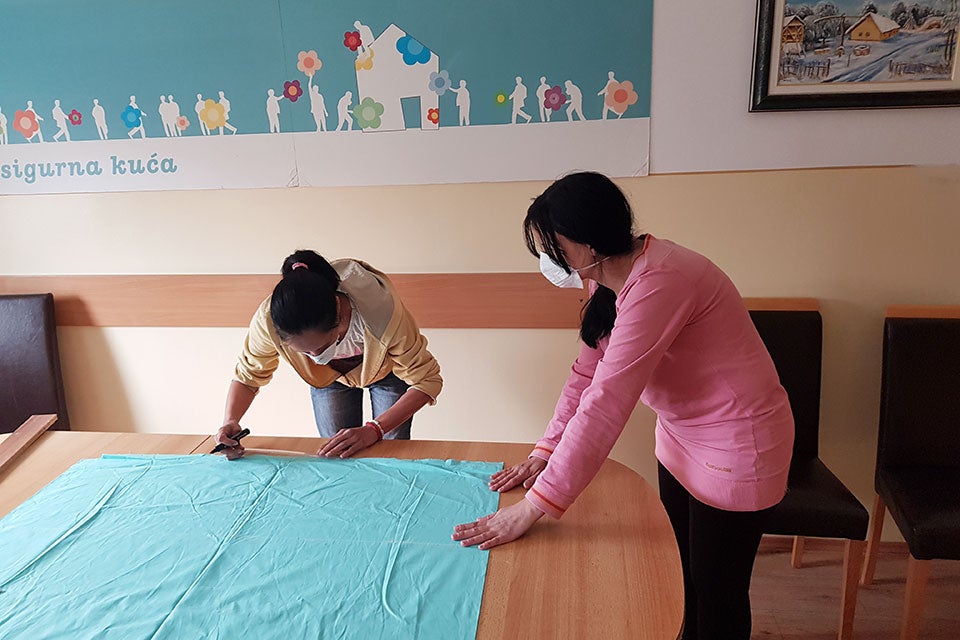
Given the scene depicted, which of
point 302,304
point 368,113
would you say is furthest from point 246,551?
point 368,113

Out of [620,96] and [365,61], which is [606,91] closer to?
[620,96]

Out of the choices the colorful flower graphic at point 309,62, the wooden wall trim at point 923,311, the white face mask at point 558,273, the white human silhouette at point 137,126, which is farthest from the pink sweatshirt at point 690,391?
the white human silhouette at point 137,126

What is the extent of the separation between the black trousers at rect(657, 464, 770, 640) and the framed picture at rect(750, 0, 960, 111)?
1262mm

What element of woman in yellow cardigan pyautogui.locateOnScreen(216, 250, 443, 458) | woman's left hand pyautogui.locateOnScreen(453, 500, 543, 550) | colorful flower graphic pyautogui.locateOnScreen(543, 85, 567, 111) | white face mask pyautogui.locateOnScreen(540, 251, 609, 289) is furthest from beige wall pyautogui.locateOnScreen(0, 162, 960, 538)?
woman's left hand pyautogui.locateOnScreen(453, 500, 543, 550)

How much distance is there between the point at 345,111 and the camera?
6.85 feet

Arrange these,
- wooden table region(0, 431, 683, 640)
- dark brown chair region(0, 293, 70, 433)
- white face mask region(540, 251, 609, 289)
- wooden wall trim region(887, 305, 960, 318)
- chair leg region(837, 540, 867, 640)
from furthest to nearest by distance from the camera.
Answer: dark brown chair region(0, 293, 70, 433) → wooden wall trim region(887, 305, 960, 318) → chair leg region(837, 540, 867, 640) → white face mask region(540, 251, 609, 289) → wooden table region(0, 431, 683, 640)

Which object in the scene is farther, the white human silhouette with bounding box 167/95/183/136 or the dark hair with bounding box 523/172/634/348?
the white human silhouette with bounding box 167/95/183/136

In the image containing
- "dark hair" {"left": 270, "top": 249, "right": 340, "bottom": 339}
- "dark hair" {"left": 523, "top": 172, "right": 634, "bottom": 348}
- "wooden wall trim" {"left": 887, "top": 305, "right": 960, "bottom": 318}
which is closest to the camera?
"dark hair" {"left": 523, "top": 172, "right": 634, "bottom": 348}

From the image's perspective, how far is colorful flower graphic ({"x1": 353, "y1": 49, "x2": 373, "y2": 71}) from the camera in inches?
79.9

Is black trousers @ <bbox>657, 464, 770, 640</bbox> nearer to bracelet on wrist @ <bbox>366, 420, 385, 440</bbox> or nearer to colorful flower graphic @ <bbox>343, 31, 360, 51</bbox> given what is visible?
bracelet on wrist @ <bbox>366, 420, 385, 440</bbox>

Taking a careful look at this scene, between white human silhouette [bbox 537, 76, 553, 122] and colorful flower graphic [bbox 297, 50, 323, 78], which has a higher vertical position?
colorful flower graphic [bbox 297, 50, 323, 78]

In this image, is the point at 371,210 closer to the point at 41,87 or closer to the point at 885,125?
the point at 41,87

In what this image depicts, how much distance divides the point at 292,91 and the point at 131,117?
23.2 inches

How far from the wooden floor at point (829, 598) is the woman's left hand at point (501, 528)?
3.81 ft
